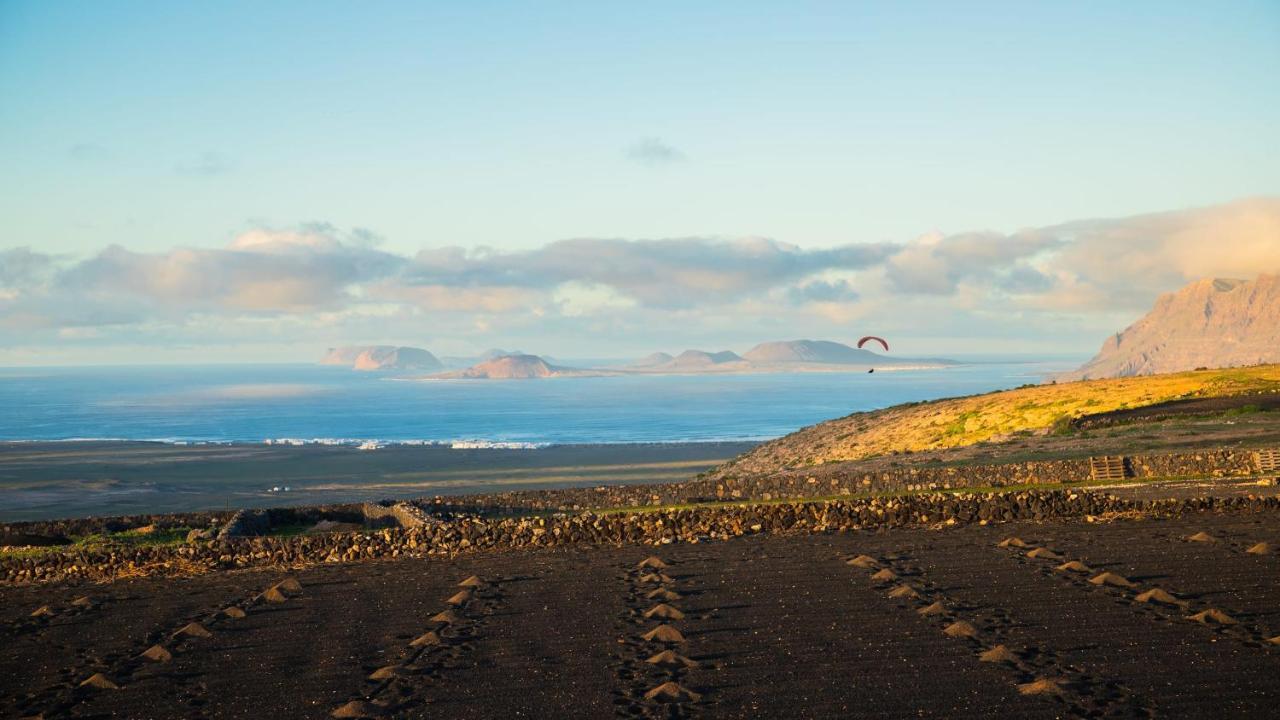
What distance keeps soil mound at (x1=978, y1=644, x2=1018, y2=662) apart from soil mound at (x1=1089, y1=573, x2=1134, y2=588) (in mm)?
4459

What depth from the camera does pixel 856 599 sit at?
17.0m

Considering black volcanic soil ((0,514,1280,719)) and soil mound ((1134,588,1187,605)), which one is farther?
soil mound ((1134,588,1187,605))

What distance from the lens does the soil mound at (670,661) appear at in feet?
45.2

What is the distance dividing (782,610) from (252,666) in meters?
7.34

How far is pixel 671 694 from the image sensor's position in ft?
41.1

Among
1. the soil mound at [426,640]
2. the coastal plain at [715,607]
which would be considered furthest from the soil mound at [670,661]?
the soil mound at [426,640]

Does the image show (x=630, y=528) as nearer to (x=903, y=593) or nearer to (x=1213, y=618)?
(x=903, y=593)

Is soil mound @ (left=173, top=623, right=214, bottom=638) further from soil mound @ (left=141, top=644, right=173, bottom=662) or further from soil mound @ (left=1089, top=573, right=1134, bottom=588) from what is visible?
soil mound @ (left=1089, top=573, right=1134, bottom=588)

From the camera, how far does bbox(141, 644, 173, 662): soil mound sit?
591 inches

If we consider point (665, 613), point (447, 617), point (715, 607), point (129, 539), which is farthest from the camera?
point (129, 539)

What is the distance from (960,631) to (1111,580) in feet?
13.8

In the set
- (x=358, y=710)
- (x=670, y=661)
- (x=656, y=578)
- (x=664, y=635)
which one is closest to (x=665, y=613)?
(x=664, y=635)

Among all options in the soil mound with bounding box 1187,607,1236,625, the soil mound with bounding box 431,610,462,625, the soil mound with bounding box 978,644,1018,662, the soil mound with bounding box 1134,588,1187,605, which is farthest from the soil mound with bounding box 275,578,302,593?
the soil mound with bounding box 1187,607,1236,625

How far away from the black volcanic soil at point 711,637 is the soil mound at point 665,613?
0.47ft
